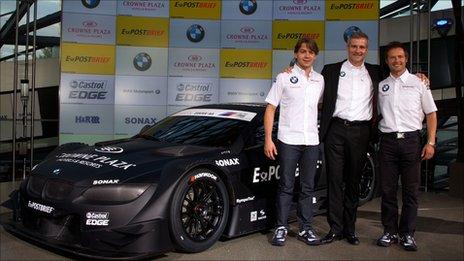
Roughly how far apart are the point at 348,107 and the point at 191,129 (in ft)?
5.12

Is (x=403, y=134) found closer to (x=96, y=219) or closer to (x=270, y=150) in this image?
(x=270, y=150)

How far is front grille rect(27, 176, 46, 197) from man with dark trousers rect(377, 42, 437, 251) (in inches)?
114

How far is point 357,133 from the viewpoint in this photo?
441 centimetres

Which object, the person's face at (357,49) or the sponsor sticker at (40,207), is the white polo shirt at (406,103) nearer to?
the person's face at (357,49)

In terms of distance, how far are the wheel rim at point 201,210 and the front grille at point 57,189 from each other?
2.88 ft

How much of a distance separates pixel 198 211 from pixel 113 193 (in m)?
0.72

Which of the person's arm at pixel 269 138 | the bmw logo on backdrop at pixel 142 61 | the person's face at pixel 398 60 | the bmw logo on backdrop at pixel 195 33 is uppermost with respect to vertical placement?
the bmw logo on backdrop at pixel 195 33

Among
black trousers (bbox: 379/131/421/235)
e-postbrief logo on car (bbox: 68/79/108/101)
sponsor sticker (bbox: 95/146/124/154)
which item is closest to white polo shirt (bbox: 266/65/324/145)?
black trousers (bbox: 379/131/421/235)

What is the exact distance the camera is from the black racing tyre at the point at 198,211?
12.6 feet

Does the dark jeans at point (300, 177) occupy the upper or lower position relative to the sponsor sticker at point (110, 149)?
lower

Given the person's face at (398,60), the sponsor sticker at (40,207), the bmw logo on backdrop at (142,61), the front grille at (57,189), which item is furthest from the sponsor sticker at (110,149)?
the bmw logo on backdrop at (142,61)

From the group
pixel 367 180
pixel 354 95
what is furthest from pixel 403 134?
pixel 367 180

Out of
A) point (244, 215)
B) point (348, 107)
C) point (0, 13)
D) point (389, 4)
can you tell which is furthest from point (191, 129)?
point (0, 13)

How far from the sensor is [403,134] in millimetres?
4328
